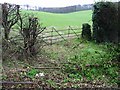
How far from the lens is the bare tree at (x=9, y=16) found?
45.3ft

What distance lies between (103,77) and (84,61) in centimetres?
163

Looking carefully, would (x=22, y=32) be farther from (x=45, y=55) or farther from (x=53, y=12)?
(x=53, y=12)

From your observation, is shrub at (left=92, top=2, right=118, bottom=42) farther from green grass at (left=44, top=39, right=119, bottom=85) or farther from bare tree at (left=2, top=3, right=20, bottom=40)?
bare tree at (left=2, top=3, right=20, bottom=40)

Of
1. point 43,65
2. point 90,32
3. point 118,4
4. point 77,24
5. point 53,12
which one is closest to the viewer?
point 43,65

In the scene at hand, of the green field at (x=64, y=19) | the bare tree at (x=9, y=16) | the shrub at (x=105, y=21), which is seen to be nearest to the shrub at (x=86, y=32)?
the shrub at (x=105, y=21)

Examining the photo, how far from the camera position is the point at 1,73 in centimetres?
1080

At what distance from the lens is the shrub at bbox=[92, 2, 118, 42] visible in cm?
1811

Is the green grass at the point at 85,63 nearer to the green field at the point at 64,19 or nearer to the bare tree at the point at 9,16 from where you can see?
the bare tree at the point at 9,16

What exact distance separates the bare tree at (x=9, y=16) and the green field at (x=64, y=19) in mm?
6943

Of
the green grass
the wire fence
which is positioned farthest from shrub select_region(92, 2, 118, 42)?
the green grass

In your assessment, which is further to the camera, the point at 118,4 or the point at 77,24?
the point at 77,24

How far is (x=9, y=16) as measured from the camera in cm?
1423

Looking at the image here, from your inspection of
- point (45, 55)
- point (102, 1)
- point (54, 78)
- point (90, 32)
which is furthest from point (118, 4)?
point (54, 78)

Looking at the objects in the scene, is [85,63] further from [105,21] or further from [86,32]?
[86,32]
